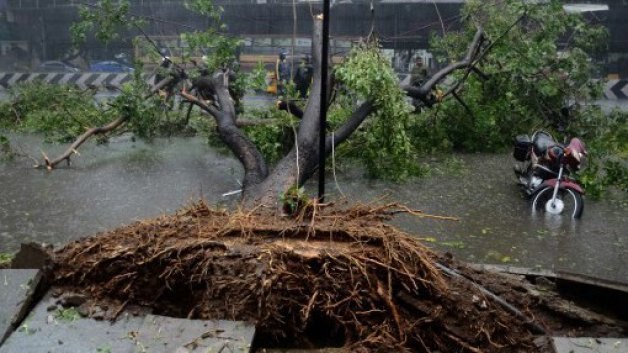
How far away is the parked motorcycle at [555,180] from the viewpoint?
256 inches

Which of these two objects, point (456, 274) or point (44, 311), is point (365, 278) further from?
point (44, 311)

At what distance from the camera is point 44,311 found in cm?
344

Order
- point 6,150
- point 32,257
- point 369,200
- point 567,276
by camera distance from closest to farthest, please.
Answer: point 32,257, point 567,276, point 369,200, point 6,150

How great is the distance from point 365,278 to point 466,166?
5.59 meters

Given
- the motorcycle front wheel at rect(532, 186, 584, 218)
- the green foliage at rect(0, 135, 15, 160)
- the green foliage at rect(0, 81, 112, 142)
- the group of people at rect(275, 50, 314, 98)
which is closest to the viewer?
the motorcycle front wheel at rect(532, 186, 584, 218)

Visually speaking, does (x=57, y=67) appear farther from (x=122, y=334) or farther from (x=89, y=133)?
(x=122, y=334)

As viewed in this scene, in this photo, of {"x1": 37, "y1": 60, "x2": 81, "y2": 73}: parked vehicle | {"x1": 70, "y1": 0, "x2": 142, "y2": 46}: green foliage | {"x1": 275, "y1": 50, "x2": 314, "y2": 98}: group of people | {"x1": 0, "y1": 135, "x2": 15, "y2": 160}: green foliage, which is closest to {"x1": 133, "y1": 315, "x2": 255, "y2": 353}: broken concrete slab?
{"x1": 275, "y1": 50, "x2": 314, "y2": 98}: group of people

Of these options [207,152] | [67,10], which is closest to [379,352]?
[207,152]

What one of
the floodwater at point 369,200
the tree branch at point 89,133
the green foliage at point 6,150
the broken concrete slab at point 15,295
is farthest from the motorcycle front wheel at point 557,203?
the green foliage at point 6,150

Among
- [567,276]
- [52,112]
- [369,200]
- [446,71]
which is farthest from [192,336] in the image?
[52,112]

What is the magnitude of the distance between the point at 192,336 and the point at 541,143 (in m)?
5.21

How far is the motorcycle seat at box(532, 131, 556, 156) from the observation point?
→ 7.10 metres

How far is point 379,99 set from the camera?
6918 mm

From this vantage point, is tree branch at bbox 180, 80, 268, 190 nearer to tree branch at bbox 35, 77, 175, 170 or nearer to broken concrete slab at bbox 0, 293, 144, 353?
tree branch at bbox 35, 77, 175, 170
